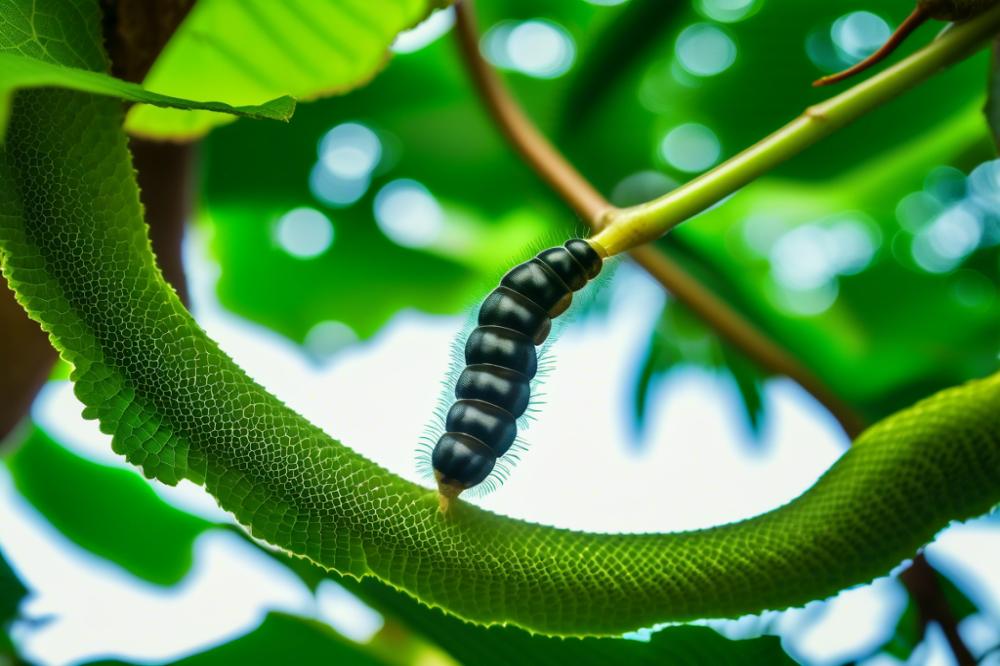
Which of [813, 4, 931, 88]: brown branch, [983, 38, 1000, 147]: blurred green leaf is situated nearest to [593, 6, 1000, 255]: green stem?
[813, 4, 931, 88]: brown branch

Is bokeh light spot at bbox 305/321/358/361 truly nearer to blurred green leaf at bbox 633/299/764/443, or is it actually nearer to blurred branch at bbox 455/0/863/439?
blurred green leaf at bbox 633/299/764/443

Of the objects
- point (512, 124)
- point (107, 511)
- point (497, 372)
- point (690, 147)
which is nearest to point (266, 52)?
point (512, 124)

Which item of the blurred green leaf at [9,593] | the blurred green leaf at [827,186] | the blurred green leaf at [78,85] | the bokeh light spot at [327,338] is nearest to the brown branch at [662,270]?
the blurred green leaf at [827,186]

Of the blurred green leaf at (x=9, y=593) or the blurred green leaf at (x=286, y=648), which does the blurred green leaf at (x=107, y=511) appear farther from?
the blurred green leaf at (x=286, y=648)

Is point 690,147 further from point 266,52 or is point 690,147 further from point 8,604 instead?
point 8,604

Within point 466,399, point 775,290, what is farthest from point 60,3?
point 775,290

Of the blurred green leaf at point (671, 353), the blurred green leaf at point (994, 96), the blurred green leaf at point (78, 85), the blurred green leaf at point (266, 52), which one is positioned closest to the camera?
the blurred green leaf at point (78, 85)

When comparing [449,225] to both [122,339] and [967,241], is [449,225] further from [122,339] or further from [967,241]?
[122,339]
